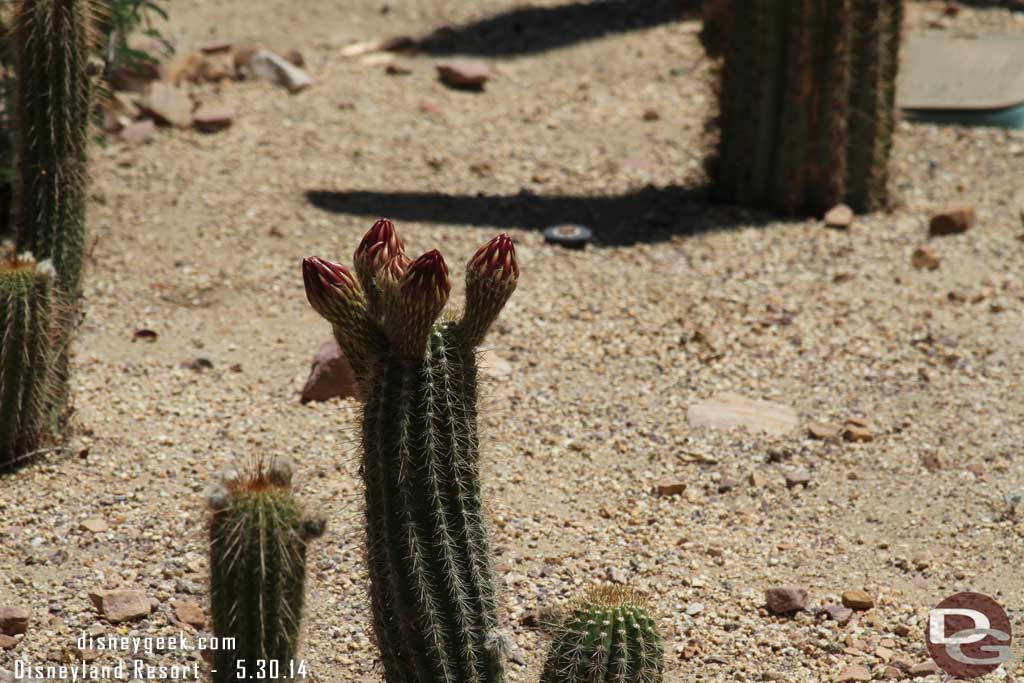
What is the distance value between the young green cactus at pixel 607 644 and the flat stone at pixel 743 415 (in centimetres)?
196

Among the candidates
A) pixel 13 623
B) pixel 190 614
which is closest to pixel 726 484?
pixel 190 614

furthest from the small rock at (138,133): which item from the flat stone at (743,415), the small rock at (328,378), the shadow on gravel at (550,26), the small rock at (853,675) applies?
the small rock at (853,675)

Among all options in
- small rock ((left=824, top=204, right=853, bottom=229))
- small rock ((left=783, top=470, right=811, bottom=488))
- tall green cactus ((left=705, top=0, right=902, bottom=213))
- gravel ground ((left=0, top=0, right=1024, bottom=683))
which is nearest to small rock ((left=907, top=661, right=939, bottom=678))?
gravel ground ((left=0, top=0, right=1024, bottom=683))

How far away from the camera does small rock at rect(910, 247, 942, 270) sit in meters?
6.20

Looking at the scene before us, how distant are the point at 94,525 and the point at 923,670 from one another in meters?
2.47

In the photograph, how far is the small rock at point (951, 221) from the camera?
6.51 meters

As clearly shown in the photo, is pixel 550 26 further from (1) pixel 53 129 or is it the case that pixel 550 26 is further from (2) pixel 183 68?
(1) pixel 53 129

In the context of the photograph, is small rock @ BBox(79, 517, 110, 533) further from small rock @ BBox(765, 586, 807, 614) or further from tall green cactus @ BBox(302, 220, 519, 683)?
small rock @ BBox(765, 586, 807, 614)

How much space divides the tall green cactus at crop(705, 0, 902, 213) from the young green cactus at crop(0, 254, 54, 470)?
371 centimetres

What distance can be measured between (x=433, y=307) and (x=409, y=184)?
4457 millimetres

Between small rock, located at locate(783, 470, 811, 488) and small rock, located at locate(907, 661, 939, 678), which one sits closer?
small rock, located at locate(907, 661, 939, 678)

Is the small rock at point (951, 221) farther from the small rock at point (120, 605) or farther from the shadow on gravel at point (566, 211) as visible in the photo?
the small rock at point (120, 605)

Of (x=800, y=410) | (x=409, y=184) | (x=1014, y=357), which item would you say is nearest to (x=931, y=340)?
(x=1014, y=357)

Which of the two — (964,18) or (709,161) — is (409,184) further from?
(964,18)
